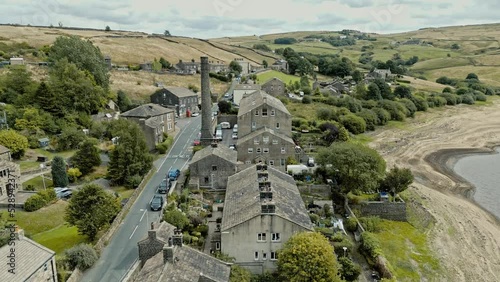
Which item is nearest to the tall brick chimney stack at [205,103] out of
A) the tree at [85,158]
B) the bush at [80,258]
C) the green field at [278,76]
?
the tree at [85,158]

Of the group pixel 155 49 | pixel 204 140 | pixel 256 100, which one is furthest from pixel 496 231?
pixel 155 49

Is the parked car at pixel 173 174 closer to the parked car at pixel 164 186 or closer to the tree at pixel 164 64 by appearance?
the parked car at pixel 164 186

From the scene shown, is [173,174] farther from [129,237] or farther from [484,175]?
[484,175]

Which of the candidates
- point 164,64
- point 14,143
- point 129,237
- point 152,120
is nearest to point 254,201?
point 129,237

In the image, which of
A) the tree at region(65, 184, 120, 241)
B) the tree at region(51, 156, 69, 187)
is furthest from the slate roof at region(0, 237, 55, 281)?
the tree at region(51, 156, 69, 187)

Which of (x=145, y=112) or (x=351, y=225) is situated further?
(x=145, y=112)

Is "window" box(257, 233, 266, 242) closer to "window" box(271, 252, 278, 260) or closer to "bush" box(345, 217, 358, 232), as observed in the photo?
"window" box(271, 252, 278, 260)
